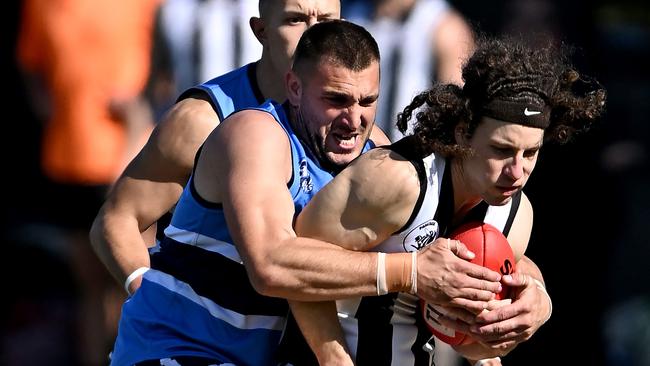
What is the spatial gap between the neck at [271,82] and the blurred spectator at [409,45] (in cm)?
198

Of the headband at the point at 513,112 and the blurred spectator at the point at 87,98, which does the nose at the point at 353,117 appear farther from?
the blurred spectator at the point at 87,98

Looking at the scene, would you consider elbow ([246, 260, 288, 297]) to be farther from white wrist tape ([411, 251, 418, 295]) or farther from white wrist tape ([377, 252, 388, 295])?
white wrist tape ([411, 251, 418, 295])

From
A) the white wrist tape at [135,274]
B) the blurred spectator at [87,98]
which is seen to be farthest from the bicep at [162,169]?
the blurred spectator at [87,98]

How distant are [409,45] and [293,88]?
2.83 metres

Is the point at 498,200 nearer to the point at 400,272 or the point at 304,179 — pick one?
the point at 400,272

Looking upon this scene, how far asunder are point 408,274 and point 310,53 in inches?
38.2

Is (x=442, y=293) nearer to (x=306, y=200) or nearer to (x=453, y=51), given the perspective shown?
(x=306, y=200)

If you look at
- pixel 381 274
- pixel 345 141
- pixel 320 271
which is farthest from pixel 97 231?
pixel 381 274

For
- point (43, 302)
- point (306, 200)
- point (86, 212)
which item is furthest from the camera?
point (43, 302)

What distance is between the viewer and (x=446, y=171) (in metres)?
5.46

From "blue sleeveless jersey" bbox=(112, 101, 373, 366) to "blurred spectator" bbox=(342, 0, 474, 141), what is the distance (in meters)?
2.71

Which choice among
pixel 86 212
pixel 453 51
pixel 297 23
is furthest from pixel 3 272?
pixel 297 23

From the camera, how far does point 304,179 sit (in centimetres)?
571

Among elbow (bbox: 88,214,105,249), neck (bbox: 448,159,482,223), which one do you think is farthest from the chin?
elbow (bbox: 88,214,105,249)
